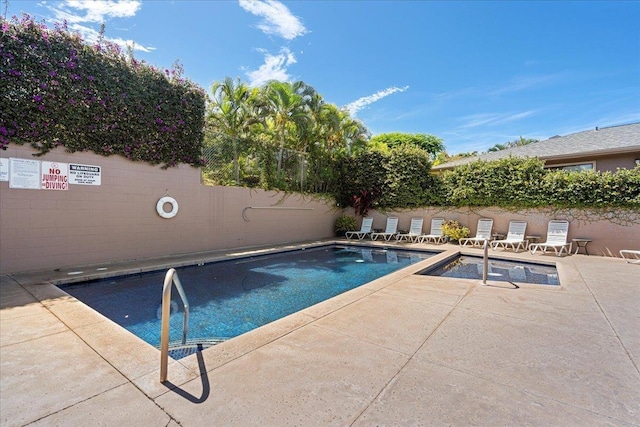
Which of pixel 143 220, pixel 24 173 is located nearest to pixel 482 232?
pixel 143 220

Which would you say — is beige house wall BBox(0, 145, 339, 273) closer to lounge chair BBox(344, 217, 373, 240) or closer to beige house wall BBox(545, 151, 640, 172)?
lounge chair BBox(344, 217, 373, 240)

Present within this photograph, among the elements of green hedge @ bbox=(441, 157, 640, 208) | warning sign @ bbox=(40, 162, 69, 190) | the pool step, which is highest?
green hedge @ bbox=(441, 157, 640, 208)

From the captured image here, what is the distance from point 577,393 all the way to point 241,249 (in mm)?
8703

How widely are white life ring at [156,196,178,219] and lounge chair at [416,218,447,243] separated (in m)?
8.75

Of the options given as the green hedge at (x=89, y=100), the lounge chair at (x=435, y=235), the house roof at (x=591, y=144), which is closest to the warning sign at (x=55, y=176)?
the green hedge at (x=89, y=100)

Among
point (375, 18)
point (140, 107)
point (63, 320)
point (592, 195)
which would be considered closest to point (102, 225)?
point (140, 107)

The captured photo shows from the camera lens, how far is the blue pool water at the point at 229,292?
3984 millimetres

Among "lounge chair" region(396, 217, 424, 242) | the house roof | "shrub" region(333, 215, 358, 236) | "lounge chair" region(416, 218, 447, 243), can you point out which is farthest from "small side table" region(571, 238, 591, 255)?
"shrub" region(333, 215, 358, 236)

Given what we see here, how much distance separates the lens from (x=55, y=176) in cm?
618

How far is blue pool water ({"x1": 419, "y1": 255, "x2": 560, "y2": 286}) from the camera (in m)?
6.32

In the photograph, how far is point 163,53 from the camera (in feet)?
26.4

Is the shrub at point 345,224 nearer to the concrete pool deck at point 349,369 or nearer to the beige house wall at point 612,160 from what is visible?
the beige house wall at point 612,160

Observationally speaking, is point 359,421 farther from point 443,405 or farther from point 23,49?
point 23,49

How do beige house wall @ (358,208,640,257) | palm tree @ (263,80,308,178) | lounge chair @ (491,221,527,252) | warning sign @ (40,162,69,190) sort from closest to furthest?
warning sign @ (40,162,69,190), beige house wall @ (358,208,640,257), lounge chair @ (491,221,527,252), palm tree @ (263,80,308,178)
